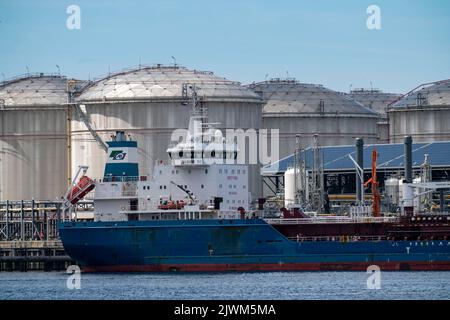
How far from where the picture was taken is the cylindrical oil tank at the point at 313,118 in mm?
90000

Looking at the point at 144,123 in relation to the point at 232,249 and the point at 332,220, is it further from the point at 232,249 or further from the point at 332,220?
the point at 332,220

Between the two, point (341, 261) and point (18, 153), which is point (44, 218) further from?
point (341, 261)

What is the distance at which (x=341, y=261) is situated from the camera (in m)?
59.0

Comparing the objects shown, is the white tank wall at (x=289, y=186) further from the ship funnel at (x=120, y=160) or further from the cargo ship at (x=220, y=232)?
the ship funnel at (x=120, y=160)

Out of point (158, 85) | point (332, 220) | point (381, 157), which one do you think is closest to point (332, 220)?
point (332, 220)

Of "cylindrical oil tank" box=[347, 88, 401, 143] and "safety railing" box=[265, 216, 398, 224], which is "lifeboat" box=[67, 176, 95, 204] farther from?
"cylindrical oil tank" box=[347, 88, 401, 143]

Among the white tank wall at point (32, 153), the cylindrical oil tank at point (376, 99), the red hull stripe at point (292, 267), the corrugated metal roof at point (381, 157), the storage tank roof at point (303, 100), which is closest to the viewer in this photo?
the red hull stripe at point (292, 267)

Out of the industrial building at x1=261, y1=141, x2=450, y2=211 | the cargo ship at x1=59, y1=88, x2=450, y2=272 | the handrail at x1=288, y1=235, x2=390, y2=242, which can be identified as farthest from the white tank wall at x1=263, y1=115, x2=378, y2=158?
the handrail at x1=288, y1=235, x2=390, y2=242

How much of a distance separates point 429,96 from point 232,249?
121 feet

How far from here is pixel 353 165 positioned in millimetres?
81188

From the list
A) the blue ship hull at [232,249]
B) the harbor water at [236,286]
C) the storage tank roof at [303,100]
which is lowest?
the harbor water at [236,286]

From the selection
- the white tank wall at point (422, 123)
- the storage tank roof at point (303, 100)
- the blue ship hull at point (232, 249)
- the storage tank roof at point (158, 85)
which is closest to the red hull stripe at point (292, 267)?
the blue ship hull at point (232, 249)

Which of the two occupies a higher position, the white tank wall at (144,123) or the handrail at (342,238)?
the white tank wall at (144,123)
